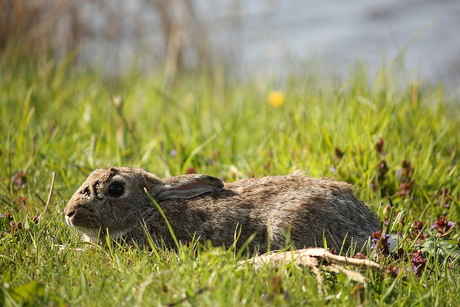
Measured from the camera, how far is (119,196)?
422 centimetres

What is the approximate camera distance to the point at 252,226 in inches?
159

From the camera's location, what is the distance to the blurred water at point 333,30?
10.2 meters

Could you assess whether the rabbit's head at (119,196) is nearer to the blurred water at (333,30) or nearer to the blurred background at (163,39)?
the blurred background at (163,39)

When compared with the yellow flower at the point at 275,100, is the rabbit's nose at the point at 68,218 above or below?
below

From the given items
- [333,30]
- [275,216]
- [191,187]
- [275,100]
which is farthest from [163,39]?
[275,216]

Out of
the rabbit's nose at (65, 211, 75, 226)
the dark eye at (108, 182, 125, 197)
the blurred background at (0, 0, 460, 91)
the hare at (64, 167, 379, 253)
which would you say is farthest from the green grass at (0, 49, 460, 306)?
the blurred background at (0, 0, 460, 91)

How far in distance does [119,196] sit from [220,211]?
0.77m

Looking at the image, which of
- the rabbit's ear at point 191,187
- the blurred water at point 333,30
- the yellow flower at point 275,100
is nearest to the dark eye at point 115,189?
the rabbit's ear at point 191,187

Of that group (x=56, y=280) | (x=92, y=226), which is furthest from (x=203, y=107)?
(x=56, y=280)

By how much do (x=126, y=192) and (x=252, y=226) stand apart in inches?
38.5

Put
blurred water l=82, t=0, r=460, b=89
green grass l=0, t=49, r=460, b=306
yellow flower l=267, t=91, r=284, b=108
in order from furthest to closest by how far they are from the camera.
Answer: blurred water l=82, t=0, r=460, b=89 < yellow flower l=267, t=91, r=284, b=108 < green grass l=0, t=49, r=460, b=306

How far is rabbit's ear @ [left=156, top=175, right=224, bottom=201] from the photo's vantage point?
4.25m

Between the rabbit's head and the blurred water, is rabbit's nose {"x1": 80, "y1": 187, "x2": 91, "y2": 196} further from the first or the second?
the blurred water

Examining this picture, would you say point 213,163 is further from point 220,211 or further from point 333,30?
point 333,30
